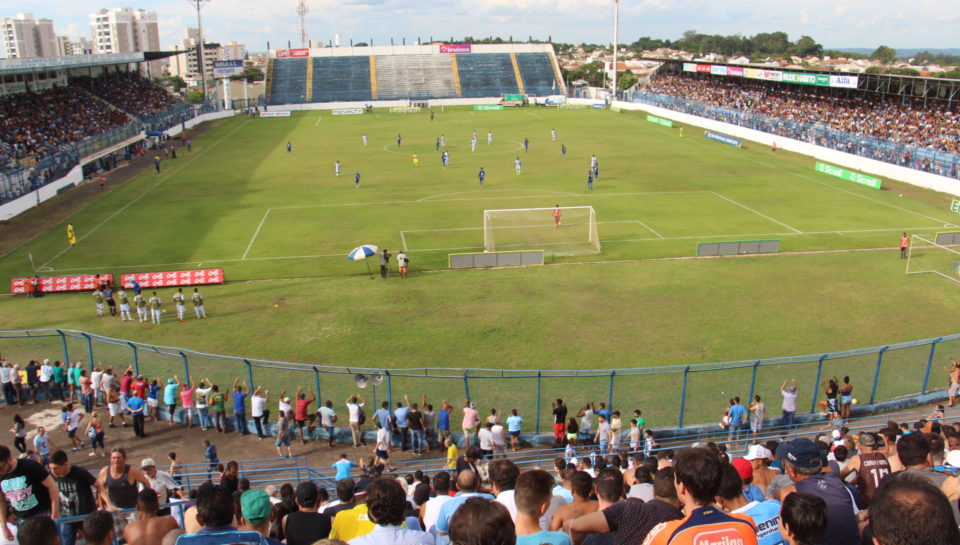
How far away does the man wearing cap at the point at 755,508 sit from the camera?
20.6 feet

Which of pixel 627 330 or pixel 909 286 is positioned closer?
pixel 627 330

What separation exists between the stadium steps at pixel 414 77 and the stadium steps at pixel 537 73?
43.6 ft

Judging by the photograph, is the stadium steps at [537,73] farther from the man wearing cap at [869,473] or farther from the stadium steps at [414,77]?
the man wearing cap at [869,473]

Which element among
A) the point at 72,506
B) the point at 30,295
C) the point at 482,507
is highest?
the point at 482,507

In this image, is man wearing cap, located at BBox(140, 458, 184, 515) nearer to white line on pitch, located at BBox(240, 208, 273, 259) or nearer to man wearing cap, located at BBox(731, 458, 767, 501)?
man wearing cap, located at BBox(731, 458, 767, 501)

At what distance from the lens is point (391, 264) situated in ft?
116

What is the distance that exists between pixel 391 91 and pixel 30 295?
97.2 metres

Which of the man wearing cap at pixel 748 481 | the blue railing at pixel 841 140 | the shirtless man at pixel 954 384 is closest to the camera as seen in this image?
the man wearing cap at pixel 748 481

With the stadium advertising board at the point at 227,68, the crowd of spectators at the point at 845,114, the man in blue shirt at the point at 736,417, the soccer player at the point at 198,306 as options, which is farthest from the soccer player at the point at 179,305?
the stadium advertising board at the point at 227,68

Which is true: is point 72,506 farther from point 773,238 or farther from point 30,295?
point 773,238

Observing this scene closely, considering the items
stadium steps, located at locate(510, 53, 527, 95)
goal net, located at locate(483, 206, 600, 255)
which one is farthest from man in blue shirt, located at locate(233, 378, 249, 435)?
stadium steps, located at locate(510, 53, 527, 95)

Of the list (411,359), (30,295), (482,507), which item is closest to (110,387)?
(411,359)

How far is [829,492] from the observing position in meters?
6.55

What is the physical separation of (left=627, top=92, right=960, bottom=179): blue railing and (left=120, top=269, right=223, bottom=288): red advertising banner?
4830 centimetres
